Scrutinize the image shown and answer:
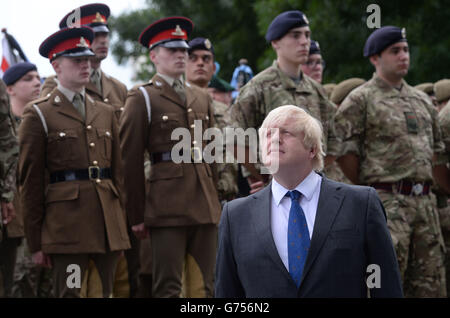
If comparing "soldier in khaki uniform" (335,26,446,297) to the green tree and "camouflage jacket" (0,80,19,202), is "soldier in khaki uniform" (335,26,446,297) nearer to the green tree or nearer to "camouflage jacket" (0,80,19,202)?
"camouflage jacket" (0,80,19,202)

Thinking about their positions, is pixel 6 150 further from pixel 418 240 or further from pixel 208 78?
pixel 418 240

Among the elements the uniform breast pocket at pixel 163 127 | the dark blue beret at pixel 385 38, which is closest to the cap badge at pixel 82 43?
the uniform breast pocket at pixel 163 127

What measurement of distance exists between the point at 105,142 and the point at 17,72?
7.68ft

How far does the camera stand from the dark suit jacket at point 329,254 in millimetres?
3852

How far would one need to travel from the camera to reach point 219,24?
85.1 ft

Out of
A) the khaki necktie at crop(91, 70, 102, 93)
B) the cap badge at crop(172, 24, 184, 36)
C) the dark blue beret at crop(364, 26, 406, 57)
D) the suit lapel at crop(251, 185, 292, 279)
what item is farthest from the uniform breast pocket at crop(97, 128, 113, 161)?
the suit lapel at crop(251, 185, 292, 279)

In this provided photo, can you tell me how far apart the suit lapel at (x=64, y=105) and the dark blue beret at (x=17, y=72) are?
2.06m

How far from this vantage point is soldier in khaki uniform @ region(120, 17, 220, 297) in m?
6.95

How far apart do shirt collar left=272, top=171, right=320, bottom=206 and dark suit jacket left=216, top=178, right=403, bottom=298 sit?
5cm

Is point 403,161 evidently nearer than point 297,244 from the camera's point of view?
No

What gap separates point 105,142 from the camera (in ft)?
22.6

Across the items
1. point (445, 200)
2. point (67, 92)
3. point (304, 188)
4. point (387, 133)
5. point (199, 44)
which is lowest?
point (445, 200)

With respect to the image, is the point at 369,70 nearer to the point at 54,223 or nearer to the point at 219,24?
the point at 219,24

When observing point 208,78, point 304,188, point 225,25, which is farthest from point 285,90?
point 225,25
